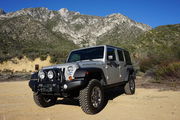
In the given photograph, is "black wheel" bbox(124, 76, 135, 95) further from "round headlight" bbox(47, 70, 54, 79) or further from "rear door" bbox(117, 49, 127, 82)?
"round headlight" bbox(47, 70, 54, 79)

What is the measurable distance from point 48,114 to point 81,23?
79.4 m

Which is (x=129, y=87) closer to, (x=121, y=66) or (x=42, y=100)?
(x=121, y=66)

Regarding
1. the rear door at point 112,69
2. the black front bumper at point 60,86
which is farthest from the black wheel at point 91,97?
the rear door at point 112,69

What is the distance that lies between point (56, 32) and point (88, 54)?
62.2 meters

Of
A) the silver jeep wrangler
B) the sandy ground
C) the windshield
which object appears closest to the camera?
the silver jeep wrangler

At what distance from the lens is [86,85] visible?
4.06 meters

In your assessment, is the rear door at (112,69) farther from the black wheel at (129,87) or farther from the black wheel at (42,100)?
the black wheel at (42,100)

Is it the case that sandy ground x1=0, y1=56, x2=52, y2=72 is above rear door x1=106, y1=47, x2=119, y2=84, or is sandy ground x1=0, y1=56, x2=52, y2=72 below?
above

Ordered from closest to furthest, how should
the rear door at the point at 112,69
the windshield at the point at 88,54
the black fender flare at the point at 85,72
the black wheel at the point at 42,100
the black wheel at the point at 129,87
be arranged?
the black fender flare at the point at 85,72 → the black wheel at the point at 42,100 → the rear door at the point at 112,69 → the windshield at the point at 88,54 → the black wheel at the point at 129,87

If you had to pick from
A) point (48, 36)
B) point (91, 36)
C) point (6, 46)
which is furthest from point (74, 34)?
point (6, 46)

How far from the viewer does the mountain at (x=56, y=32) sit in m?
40.1

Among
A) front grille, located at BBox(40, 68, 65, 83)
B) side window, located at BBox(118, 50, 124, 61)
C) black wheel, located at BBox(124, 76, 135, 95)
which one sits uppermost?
side window, located at BBox(118, 50, 124, 61)

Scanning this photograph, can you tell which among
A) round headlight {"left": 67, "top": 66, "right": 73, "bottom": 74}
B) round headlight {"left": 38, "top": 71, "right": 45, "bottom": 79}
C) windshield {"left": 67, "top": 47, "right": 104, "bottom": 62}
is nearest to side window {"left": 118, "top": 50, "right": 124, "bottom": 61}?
windshield {"left": 67, "top": 47, "right": 104, "bottom": 62}

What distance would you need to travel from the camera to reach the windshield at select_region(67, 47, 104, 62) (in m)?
5.20
